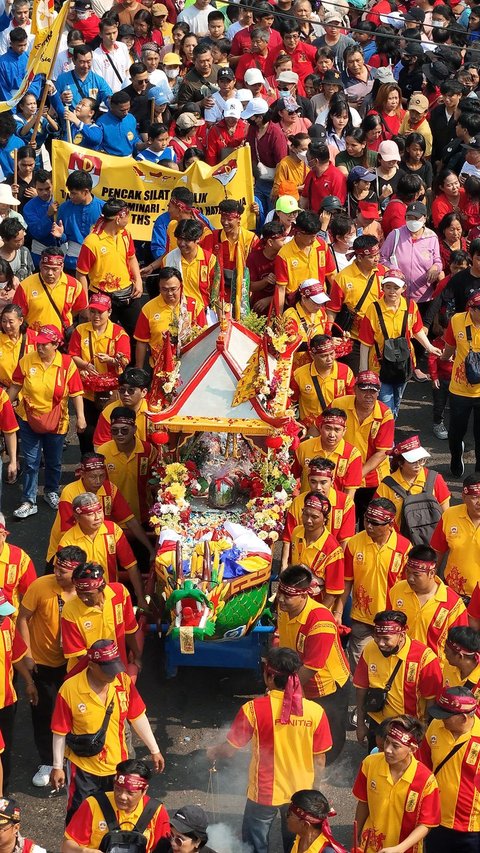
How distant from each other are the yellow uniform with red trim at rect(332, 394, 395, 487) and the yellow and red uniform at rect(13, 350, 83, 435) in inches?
92.1

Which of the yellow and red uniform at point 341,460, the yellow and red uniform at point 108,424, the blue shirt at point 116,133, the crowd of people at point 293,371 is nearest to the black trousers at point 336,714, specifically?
the crowd of people at point 293,371

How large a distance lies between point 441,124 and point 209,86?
9.06 feet

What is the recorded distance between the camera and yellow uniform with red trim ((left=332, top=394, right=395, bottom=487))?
41.0ft

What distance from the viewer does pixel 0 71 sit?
1839 cm

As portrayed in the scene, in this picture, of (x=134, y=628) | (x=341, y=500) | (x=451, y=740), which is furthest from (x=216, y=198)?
(x=451, y=740)

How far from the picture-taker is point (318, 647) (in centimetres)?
991

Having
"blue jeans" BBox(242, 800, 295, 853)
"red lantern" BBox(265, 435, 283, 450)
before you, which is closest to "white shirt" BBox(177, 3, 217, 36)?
"red lantern" BBox(265, 435, 283, 450)

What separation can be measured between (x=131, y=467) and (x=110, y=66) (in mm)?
7848

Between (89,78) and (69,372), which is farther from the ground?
(89,78)

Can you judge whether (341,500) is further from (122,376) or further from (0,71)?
(0,71)

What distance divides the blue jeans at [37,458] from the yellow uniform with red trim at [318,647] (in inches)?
162

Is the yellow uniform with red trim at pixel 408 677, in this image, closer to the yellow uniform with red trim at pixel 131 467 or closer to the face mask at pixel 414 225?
the yellow uniform with red trim at pixel 131 467

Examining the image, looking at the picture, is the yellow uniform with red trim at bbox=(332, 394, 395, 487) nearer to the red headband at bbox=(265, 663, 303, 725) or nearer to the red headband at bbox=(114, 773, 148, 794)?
the red headband at bbox=(265, 663, 303, 725)

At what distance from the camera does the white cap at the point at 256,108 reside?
1700cm
